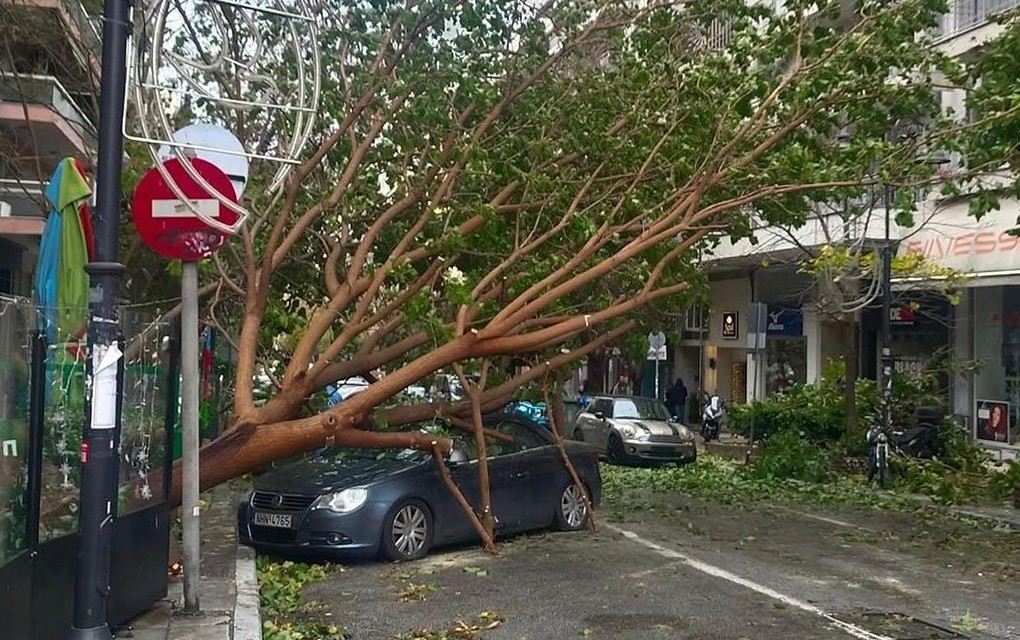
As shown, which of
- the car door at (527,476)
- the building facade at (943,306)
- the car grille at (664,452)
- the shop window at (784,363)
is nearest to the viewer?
the car door at (527,476)

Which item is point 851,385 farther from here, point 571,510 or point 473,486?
point 473,486

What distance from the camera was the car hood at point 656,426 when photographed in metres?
22.1

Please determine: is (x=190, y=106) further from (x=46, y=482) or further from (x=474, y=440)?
(x=46, y=482)

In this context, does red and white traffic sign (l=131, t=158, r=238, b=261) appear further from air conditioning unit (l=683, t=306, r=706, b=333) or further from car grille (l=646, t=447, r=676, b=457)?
air conditioning unit (l=683, t=306, r=706, b=333)

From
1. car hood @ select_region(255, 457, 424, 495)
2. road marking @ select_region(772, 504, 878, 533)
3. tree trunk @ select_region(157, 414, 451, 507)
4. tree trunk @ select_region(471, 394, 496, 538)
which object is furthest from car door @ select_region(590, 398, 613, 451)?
tree trunk @ select_region(157, 414, 451, 507)

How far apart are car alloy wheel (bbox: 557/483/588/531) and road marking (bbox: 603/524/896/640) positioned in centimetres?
47

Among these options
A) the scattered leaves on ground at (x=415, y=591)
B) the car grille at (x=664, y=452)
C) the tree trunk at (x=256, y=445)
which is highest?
the tree trunk at (x=256, y=445)

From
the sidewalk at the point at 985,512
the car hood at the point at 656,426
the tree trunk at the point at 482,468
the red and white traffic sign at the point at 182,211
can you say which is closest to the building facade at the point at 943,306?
the car hood at the point at 656,426

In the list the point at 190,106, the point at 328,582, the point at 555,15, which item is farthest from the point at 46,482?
the point at 555,15

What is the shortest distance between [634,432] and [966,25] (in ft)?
35.0

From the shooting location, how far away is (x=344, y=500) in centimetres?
1018

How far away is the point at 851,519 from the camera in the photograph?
1430 centimetres

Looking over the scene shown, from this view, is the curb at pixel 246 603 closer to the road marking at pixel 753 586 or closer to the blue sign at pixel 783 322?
the road marking at pixel 753 586

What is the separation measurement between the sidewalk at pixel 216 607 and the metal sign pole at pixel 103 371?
1.10m
